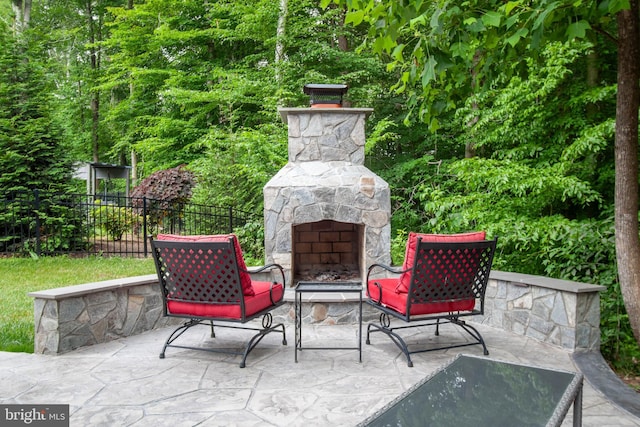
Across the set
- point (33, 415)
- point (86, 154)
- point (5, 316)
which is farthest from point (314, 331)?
point (86, 154)

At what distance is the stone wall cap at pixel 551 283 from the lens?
3.33 m

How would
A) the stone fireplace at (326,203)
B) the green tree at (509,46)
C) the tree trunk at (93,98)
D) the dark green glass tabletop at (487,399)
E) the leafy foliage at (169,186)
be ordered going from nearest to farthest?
the dark green glass tabletop at (487,399) → the green tree at (509,46) → the stone fireplace at (326,203) → the leafy foliage at (169,186) → the tree trunk at (93,98)

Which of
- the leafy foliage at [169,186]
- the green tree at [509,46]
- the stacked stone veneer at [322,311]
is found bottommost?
the stacked stone veneer at [322,311]

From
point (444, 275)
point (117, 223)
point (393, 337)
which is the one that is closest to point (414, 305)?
point (444, 275)

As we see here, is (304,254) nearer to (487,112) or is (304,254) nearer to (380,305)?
(380,305)

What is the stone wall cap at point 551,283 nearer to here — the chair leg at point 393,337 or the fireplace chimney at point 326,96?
the chair leg at point 393,337

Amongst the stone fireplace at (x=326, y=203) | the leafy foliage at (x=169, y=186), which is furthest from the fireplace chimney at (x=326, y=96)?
the leafy foliage at (x=169, y=186)

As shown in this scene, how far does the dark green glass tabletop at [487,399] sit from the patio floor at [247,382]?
0.48 metres

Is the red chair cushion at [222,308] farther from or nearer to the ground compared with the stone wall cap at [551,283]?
nearer to the ground

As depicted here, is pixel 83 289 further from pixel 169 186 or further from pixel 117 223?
pixel 169 186

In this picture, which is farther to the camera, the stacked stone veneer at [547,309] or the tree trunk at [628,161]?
the stacked stone veneer at [547,309]

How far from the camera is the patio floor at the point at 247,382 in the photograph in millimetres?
2330

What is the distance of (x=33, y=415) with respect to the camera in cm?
235

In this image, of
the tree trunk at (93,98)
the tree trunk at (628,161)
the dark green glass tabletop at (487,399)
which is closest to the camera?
the dark green glass tabletop at (487,399)
